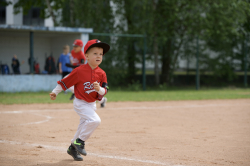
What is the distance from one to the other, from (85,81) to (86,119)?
1.78 feet

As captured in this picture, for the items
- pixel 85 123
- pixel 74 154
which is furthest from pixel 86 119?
pixel 74 154

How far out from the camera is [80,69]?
479cm

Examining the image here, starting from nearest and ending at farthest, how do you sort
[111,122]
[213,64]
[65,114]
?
[111,122]
[65,114]
[213,64]

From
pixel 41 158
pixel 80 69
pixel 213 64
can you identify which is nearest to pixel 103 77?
pixel 80 69

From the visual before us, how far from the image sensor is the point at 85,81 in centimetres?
473

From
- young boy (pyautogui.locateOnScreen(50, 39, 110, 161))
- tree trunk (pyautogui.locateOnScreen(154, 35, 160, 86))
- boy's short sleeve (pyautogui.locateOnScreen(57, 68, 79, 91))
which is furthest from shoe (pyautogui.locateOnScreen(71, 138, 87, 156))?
tree trunk (pyautogui.locateOnScreen(154, 35, 160, 86))

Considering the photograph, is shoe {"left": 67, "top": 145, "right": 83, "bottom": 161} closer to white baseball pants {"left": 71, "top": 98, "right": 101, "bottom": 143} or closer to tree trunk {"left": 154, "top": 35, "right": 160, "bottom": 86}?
white baseball pants {"left": 71, "top": 98, "right": 101, "bottom": 143}

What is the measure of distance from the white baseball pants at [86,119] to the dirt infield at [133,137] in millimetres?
366

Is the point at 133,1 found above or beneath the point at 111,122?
above

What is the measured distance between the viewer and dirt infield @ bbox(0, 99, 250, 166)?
461 centimetres

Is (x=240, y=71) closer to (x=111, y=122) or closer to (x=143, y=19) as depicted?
(x=143, y=19)

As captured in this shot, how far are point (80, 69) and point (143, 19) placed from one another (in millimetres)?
16146

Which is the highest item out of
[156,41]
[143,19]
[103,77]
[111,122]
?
[143,19]

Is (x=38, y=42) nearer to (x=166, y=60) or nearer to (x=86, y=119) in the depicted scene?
(x=166, y=60)
